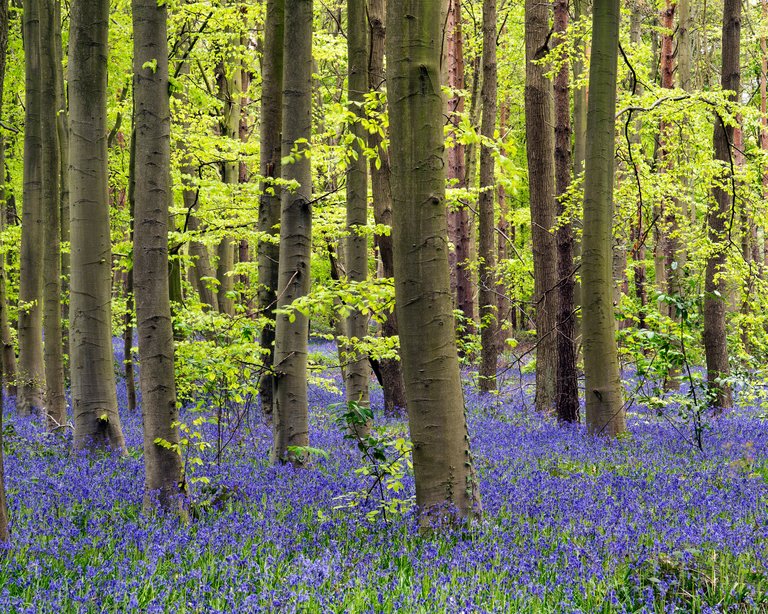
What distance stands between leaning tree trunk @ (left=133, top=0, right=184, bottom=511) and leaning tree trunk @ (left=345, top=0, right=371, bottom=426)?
12.3 ft

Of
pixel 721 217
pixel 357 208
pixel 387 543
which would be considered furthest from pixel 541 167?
pixel 387 543

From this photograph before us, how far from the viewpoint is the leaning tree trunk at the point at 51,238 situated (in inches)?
440

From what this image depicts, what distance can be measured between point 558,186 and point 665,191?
8.91 ft

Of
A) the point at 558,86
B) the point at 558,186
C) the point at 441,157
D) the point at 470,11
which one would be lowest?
the point at 441,157

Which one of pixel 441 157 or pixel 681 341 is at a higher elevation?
pixel 441 157

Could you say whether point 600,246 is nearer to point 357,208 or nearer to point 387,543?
point 357,208

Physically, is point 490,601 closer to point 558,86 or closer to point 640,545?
point 640,545

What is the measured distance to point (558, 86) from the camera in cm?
1328

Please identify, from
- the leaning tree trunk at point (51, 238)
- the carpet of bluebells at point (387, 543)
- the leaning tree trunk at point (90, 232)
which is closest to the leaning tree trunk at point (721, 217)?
the carpet of bluebells at point (387, 543)

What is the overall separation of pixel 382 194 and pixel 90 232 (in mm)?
5564

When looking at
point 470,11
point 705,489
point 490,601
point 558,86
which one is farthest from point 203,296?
point 490,601

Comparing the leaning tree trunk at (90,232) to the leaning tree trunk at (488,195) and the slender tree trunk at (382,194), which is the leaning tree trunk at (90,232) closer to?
the slender tree trunk at (382,194)

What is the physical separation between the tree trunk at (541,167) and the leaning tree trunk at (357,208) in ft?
11.3

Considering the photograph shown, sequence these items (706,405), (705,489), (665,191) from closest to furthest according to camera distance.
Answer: (705,489) → (706,405) → (665,191)
